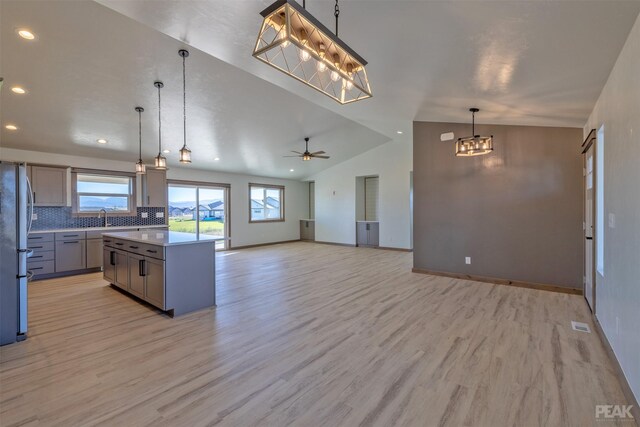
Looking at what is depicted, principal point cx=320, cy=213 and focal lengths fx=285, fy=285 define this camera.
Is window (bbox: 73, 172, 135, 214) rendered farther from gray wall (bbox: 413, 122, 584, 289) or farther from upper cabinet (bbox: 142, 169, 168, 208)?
gray wall (bbox: 413, 122, 584, 289)

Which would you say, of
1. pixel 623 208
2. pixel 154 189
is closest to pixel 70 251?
pixel 154 189

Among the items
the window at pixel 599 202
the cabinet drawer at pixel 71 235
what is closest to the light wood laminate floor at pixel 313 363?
the window at pixel 599 202

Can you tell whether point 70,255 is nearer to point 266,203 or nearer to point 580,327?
point 266,203

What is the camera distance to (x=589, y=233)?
3576 millimetres

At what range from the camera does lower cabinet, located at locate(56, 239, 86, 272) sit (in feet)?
17.5

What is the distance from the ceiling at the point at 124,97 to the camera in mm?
2771

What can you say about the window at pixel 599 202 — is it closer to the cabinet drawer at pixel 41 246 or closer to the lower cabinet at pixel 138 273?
the lower cabinet at pixel 138 273

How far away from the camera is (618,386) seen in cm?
205

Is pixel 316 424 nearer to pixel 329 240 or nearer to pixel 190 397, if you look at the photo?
pixel 190 397

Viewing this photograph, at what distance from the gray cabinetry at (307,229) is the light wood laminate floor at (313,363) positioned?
6.82 metres

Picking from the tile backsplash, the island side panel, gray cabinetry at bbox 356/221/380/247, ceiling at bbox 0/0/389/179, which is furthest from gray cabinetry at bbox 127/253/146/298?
gray cabinetry at bbox 356/221/380/247

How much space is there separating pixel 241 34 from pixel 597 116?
382 cm

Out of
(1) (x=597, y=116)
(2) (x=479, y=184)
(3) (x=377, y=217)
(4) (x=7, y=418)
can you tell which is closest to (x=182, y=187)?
(3) (x=377, y=217)

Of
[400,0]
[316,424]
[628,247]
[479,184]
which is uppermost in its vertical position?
[400,0]
